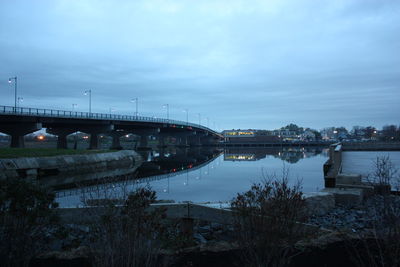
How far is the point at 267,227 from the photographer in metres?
4.63

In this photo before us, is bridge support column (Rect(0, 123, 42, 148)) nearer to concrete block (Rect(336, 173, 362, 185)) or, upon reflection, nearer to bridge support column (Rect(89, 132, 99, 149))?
bridge support column (Rect(89, 132, 99, 149))

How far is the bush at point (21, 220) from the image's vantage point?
4.63 m

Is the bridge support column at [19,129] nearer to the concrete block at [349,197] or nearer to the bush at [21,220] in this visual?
the concrete block at [349,197]

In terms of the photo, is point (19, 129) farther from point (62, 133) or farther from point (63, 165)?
point (63, 165)

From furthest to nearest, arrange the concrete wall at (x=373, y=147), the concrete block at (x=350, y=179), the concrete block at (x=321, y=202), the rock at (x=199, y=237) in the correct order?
the concrete wall at (x=373, y=147) < the concrete block at (x=350, y=179) < the concrete block at (x=321, y=202) < the rock at (x=199, y=237)

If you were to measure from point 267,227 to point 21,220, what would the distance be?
134 inches

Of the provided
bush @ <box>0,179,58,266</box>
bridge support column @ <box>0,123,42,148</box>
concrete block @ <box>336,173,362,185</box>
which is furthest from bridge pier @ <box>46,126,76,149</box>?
bush @ <box>0,179,58,266</box>

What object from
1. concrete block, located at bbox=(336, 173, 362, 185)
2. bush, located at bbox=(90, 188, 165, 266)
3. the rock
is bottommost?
the rock

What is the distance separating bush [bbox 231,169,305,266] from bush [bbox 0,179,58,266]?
2860mm

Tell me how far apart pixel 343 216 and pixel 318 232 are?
4936mm

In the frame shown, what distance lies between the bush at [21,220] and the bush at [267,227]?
9.38 ft

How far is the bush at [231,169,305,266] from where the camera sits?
460 cm

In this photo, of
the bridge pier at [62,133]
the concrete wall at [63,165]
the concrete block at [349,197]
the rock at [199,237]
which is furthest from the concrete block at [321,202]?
the bridge pier at [62,133]

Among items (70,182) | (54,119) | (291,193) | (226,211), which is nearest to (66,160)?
(70,182)
